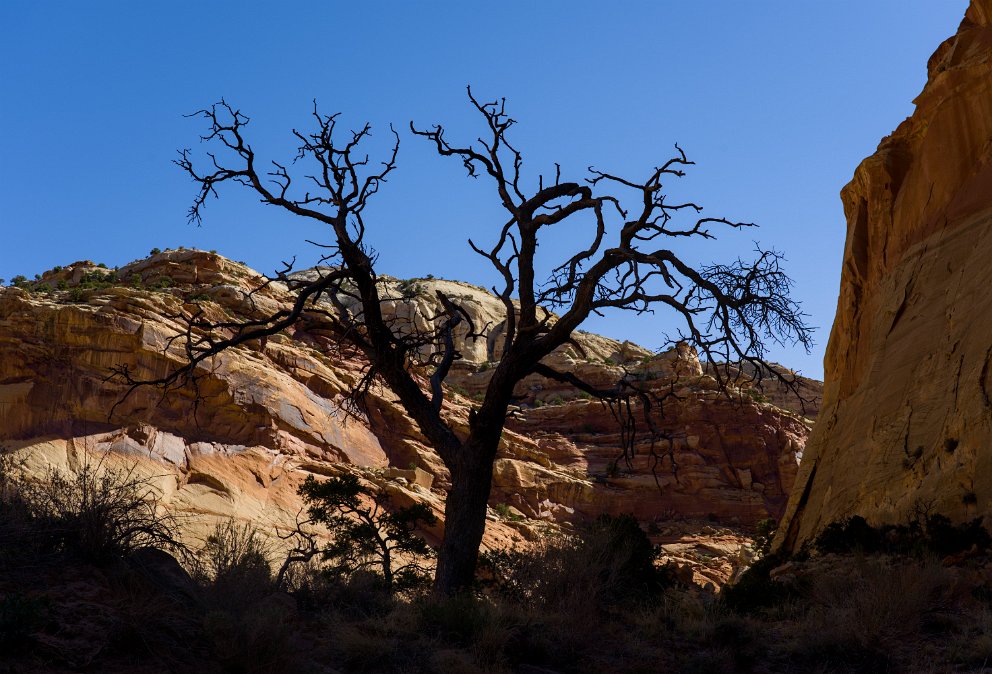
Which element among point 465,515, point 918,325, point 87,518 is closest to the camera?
point 87,518

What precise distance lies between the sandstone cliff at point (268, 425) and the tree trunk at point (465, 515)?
31.9 feet

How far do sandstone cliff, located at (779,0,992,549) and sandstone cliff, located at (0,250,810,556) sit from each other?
16.4 ft

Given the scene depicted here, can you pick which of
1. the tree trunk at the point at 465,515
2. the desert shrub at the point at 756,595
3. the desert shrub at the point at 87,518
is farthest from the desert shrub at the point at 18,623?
the desert shrub at the point at 756,595

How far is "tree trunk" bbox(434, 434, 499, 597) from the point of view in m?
8.83

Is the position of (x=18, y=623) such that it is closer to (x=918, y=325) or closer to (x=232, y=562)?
(x=232, y=562)

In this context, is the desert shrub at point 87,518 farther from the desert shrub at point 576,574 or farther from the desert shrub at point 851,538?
the desert shrub at point 851,538

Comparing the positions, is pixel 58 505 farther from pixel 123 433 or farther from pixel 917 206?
pixel 123 433

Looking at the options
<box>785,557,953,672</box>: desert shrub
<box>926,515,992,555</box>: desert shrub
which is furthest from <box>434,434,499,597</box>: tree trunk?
<box>926,515,992,555</box>: desert shrub

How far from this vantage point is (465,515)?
8.91m

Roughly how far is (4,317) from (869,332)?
28537 mm

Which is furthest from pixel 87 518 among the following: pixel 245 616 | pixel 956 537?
pixel 956 537

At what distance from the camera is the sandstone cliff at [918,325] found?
484 inches

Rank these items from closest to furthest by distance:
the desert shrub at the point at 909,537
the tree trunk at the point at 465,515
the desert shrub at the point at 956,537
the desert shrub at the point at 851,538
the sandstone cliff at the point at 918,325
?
the tree trunk at the point at 465,515
the desert shrub at the point at 956,537
the desert shrub at the point at 909,537
the desert shrub at the point at 851,538
the sandstone cliff at the point at 918,325

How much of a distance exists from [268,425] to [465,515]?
77.3 feet
